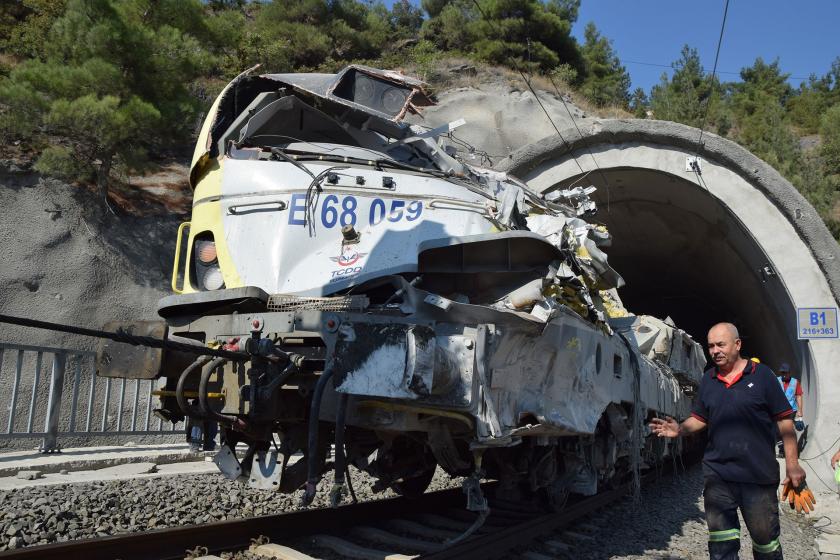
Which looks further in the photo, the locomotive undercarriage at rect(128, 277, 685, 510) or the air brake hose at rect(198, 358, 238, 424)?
the air brake hose at rect(198, 358, 238, 424)

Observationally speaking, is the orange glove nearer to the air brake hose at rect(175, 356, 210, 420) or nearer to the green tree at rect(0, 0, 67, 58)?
the air brake hose at rect(175, 356, 210, 420)

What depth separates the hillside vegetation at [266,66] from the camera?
46.0ft

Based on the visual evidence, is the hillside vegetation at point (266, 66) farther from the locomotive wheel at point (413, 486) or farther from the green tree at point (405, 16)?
the locomotive wheel at point (413, 486)

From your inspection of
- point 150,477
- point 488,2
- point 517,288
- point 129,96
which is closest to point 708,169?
point 517,288

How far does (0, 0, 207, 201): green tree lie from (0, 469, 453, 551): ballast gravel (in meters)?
9.83

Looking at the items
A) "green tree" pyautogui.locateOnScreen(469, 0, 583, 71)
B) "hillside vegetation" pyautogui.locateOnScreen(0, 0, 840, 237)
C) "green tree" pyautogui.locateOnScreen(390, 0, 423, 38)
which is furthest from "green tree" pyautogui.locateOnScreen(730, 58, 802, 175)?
"green tree" pyautogui.locateOnScreen(390, 0, 423, 38)

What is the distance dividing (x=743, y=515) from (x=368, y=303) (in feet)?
8.31

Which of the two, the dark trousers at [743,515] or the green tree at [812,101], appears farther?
the green tree at [812,101]

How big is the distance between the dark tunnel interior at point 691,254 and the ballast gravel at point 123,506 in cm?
1002

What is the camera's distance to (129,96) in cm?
1465

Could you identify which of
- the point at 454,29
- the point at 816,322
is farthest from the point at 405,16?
the point at 816,322

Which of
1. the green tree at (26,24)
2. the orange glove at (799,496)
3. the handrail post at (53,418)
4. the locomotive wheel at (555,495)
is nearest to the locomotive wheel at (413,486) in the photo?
the locomotive wheel at (555,495)

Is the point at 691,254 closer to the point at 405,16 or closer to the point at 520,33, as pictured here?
the point at 520,33

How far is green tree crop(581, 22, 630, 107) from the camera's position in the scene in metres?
34.6
